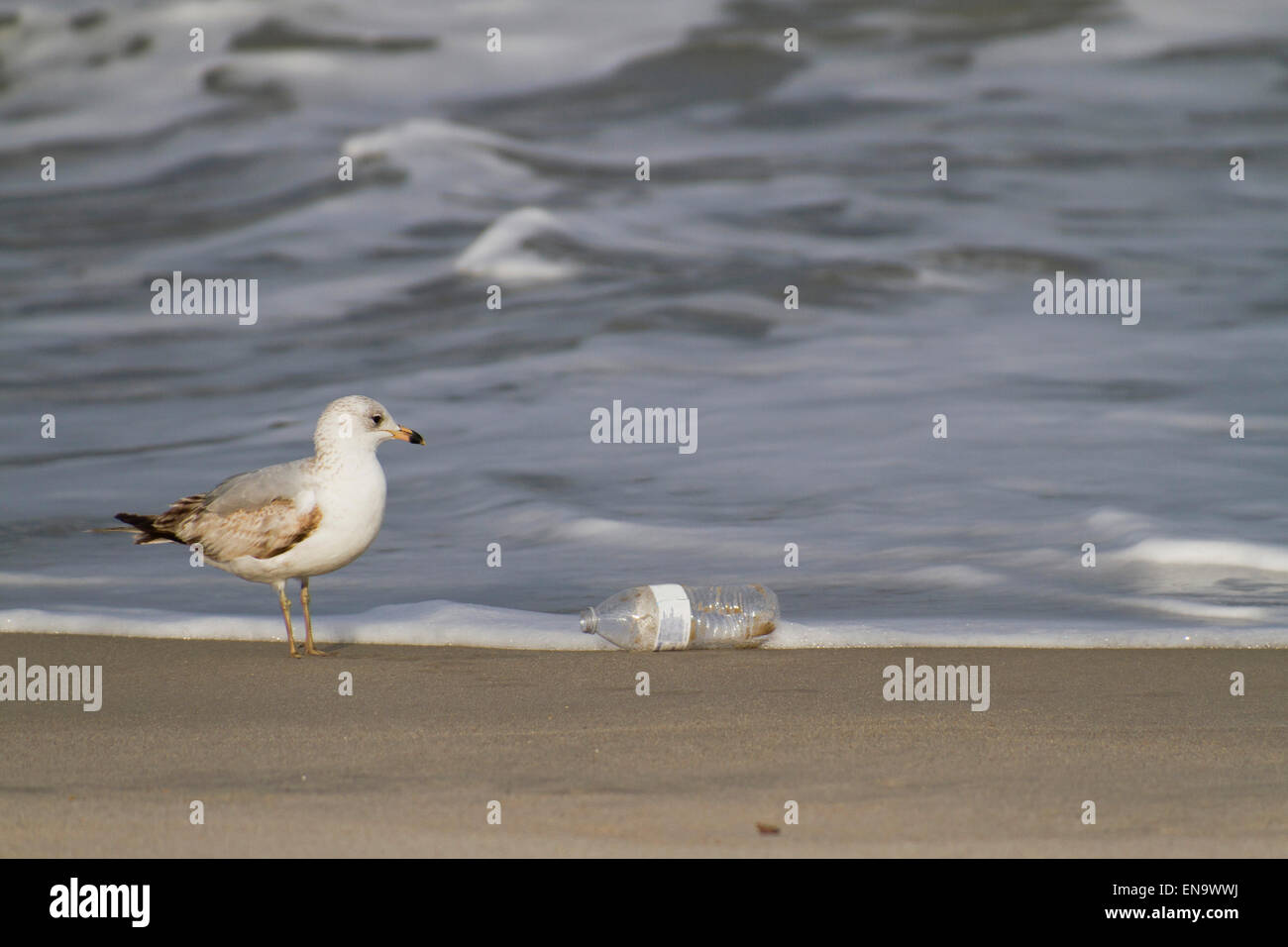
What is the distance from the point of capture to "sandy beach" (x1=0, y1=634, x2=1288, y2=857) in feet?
6.59

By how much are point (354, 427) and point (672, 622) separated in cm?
93

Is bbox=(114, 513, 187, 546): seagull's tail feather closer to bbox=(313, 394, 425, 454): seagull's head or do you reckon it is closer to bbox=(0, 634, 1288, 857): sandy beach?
bbox=(0, 634, 1288, 857): sandy beach

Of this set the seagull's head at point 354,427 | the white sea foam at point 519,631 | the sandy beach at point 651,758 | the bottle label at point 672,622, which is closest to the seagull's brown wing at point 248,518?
the seagull's head at point 354,427

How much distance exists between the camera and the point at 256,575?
3.75m

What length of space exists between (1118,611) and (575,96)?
9.01 m

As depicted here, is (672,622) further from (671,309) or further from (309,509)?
(671,309)

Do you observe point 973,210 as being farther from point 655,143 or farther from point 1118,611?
point 1118,611

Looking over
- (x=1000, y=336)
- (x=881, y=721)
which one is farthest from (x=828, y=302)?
(x=881, y=721)

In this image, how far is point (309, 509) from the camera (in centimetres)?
362

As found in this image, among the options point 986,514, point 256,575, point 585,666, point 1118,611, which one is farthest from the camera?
point 986,514

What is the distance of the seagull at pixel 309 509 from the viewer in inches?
143

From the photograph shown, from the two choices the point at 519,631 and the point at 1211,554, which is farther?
the point at 1211,554

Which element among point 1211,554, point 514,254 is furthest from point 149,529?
point 514,254

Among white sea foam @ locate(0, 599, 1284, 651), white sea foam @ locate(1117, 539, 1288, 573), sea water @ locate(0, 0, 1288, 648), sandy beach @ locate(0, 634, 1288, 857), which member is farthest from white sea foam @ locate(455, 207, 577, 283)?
sandy beach @ locate(0, 634, 1288, 857)
